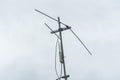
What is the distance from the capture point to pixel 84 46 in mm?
23422

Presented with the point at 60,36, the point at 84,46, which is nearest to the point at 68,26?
the point at 60,36

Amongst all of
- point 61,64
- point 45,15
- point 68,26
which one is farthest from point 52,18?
point 61,64

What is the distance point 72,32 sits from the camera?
2333cm

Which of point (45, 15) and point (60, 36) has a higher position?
point (45, 15)

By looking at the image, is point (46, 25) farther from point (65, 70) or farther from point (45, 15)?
point (65, 70)

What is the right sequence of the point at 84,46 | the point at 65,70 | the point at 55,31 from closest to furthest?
the point at 65,70 → the point at 55,31 → the point at 84,46

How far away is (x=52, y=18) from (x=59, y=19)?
72 centimetres

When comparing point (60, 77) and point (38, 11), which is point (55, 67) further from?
point (38, 11)

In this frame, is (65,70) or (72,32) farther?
(72,32)

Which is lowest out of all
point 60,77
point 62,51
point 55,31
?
point 60,77

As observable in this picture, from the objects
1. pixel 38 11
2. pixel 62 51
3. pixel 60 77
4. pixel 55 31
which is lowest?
pixel 60 77

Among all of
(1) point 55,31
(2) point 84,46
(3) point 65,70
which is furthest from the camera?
(2) point 84,46

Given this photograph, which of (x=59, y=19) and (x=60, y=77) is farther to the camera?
(x=59, y=19)

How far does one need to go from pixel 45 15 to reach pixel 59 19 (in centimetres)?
101
